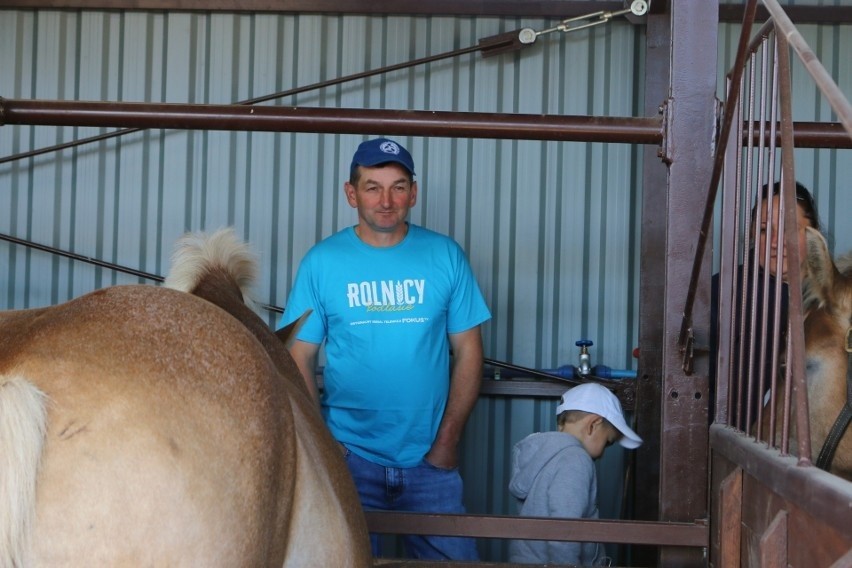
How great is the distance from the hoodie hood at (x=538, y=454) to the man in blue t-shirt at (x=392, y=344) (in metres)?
0.28

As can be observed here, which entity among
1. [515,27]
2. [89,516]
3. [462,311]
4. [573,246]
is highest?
[515,27]

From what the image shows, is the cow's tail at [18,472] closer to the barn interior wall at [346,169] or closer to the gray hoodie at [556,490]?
the gray hoodie at [556,490]

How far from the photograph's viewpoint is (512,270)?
568 centimetres

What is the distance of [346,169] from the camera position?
570 cm

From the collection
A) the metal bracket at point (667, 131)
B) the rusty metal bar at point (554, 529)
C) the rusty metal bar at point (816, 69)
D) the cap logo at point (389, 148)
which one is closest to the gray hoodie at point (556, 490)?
the rusty metal bar at point (554, 529)

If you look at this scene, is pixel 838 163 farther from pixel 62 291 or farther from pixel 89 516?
pixel 89 516

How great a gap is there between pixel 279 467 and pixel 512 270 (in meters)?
3.97

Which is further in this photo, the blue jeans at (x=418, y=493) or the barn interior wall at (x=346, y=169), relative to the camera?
the barn interior wall at (x=346, y=169)

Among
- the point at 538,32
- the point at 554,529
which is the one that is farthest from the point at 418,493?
the point at 538,32

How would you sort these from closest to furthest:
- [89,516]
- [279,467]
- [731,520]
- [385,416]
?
[89,516], [279,467], [731,520], [385,416]

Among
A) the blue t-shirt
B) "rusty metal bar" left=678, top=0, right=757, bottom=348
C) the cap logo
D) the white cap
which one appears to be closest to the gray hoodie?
the white cap

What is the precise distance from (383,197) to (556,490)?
137cm

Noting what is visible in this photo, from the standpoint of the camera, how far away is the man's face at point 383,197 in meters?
4.09

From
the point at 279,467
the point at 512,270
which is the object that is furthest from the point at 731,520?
the point at 512,270
